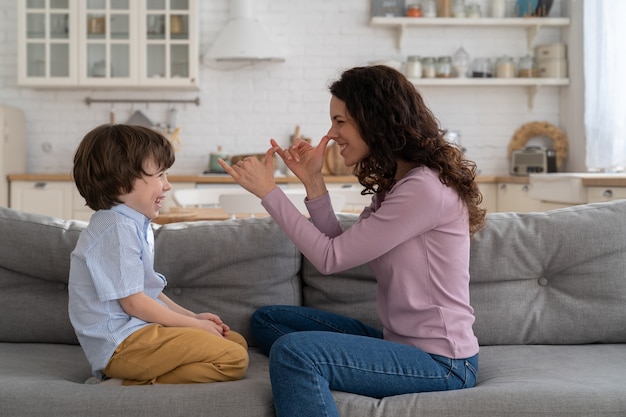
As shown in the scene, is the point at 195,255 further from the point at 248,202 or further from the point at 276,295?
the point at 248,202

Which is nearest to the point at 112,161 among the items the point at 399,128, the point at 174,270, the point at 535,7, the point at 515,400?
the point at 174,270

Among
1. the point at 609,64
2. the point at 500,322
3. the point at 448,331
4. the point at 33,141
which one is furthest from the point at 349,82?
the point at 33,141

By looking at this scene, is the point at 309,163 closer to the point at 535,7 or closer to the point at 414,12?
the point at 414,12

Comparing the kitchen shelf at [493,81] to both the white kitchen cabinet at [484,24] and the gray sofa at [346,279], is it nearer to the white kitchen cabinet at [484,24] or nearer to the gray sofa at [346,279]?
the white kitchen cabinet at [484,24]

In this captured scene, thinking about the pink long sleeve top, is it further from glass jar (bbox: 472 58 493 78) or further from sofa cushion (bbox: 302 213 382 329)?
glass jar (bbox: 472 58 493 78)

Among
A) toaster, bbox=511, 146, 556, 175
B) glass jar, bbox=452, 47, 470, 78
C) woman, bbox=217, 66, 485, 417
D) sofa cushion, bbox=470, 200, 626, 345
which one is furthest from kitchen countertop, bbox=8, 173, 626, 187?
woman, bbox=217, 66, 485, 417

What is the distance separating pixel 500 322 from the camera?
216 centimetres

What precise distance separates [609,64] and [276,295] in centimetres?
382

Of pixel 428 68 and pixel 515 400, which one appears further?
pixel 428 68

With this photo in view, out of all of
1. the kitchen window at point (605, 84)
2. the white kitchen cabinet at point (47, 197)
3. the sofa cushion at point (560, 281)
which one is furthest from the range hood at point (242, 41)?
the sofa cushion at point (560, 281)

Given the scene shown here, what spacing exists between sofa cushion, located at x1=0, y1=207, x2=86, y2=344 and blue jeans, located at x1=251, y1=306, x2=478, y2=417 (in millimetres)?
791

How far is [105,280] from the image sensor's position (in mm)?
1744

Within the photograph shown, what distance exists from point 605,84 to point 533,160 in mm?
797

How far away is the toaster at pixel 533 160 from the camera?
5652 mm
